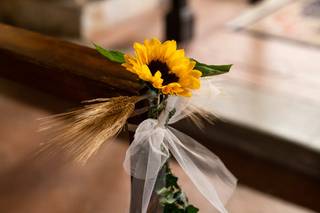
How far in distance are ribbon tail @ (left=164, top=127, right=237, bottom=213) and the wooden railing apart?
0.10 metres

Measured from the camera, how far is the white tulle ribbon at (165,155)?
794 millimetres

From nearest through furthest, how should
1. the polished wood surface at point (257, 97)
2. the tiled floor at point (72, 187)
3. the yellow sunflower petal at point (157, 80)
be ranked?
the yellow sunflower petal at point (157, 80) → the polished wood surface at point (257, 97) → the tiled floor at point (72, 187)

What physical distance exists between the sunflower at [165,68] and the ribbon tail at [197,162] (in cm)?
10

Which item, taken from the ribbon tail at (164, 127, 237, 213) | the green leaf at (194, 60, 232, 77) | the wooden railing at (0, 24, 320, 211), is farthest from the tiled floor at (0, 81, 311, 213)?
the green leaf at (194, 60, 232, 77)

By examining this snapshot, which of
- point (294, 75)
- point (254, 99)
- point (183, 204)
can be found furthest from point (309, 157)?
point (183, 204)

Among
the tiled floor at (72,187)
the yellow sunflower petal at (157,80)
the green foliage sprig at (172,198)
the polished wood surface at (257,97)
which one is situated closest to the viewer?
the yellow sunflower petal at (157,80)

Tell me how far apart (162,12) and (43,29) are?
2.61 ft

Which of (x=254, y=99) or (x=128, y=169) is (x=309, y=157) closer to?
(x=254, y=99)

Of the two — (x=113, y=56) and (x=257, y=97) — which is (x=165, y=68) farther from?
(x=257, y=97)

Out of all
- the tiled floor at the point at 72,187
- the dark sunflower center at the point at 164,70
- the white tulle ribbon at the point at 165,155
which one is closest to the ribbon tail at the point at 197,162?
the white tulle ribbon at the point at 165,155

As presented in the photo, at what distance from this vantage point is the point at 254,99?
6.83 ft

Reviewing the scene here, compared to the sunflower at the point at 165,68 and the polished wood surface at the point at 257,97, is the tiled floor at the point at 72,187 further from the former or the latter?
the sunflower at the point at 165,68

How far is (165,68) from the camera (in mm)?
760

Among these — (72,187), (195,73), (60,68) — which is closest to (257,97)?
(72,187)
